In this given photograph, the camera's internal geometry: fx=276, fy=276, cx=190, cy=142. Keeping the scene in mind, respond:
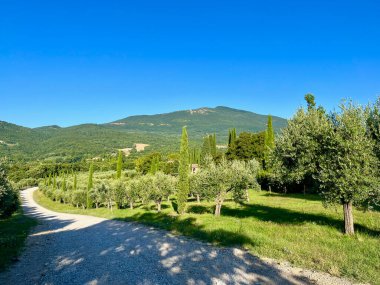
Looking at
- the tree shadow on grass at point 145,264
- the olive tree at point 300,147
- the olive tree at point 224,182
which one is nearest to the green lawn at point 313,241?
the tree shadow on grass at point 145,264

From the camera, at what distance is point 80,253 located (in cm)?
1558

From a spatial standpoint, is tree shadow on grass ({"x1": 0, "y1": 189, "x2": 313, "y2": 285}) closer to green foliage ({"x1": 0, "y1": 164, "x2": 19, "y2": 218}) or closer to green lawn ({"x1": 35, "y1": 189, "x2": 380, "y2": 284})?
green lawn ({"x1": 35, "y1": 189, "x2": 380, "y2": 284})

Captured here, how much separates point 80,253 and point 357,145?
55.2 feet

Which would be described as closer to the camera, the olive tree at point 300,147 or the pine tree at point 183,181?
the olive tree at point 300,147

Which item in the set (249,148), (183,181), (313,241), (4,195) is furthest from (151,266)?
(249,148)

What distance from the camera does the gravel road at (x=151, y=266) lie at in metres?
10.5

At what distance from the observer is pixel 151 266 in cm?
1221

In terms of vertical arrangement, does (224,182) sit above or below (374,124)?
below

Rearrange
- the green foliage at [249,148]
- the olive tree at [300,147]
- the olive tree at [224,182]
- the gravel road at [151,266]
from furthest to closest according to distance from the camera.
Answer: the green foliage at [249,148] < the olive tree at [224,182] < the olive tree at [300,147] < the gravel road at [151,266]

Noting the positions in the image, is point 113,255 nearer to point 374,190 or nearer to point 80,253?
point 80,253

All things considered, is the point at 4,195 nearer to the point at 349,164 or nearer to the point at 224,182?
the point at 224,182

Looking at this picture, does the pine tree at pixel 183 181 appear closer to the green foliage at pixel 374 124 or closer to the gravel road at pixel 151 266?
the gravel road at pixel 151 266

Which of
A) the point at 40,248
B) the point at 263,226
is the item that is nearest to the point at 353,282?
the point at 263,226

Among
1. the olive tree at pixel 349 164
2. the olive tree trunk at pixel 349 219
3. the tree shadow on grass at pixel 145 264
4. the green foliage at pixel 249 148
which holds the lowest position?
the tree shadow on grass at pixel 145 264
